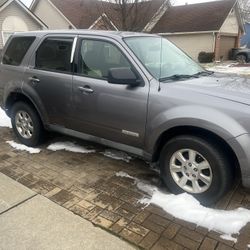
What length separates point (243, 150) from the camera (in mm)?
3174

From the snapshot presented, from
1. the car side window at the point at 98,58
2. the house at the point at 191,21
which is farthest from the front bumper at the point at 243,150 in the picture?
the house at the point at 191,21

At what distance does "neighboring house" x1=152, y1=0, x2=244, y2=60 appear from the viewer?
2833 cm

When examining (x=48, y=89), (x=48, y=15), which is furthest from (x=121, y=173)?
(x=48, y=15)

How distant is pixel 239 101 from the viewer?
3264 millimetres

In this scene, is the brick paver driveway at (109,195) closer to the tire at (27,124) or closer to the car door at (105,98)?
the tire at (27,124)

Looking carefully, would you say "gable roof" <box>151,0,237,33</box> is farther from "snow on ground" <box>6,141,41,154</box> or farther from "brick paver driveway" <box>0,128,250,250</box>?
"brick paver driveway" <box>0,128,250,250</box>

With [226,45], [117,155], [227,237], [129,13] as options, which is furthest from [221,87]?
[226,45]

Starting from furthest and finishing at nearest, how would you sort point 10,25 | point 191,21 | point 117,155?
point 191,21
point 10,25
point 117,155

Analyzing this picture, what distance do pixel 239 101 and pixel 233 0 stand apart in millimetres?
29705

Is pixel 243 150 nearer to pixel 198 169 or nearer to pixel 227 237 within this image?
pixel 198 169

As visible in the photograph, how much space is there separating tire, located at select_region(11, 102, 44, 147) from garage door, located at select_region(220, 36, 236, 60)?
27199 mm

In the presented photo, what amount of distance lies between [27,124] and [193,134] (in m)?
2.89

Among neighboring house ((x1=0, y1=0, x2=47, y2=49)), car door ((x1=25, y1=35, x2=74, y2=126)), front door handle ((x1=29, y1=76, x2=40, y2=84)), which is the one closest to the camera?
car door ((x1=25, y1=35, x2=74, y2=126))

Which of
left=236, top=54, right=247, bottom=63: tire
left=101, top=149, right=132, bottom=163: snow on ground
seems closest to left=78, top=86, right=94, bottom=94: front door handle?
left=101, top=149, right=132, bottom=163: snow on ground
